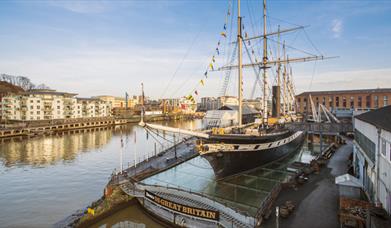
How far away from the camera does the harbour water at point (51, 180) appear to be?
14.9 meters

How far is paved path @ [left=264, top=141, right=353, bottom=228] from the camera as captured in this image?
9883mm

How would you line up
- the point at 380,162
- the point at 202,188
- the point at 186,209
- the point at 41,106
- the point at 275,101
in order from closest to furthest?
1. the point at 380,162
2. the point at 186,209
3. the point at 202,188
4. the point at 275,101
5. the point at 41,106

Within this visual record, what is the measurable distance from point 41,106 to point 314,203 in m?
83.2

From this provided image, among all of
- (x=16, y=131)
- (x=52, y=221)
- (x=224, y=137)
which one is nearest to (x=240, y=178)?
(x=224, y=137)

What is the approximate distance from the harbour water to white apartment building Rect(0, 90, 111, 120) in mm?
35790

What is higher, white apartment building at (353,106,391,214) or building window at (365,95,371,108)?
building window at (365,95,371,108)

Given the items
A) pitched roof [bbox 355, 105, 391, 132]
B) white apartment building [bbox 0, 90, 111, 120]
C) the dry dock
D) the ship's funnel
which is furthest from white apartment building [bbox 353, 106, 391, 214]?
white apartment building [bbox 0, 90, 111, 120]

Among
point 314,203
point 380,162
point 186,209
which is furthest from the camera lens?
point 314,203

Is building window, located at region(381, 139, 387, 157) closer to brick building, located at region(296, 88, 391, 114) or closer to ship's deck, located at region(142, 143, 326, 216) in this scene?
ship's deck, located at region(142, 143, 326, 216)

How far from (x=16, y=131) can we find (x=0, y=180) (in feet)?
124

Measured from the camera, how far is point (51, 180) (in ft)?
71.1

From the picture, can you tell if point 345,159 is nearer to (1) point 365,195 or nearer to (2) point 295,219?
(1) point 365,195

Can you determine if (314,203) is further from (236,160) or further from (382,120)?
(236,160)

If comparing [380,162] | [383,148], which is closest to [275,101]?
[380,162]
